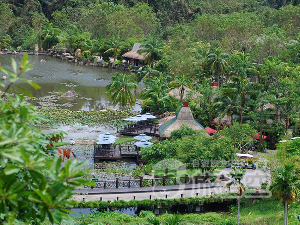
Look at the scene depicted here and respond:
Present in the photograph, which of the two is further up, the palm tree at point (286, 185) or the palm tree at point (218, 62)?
the palm tree at point (218, 62)

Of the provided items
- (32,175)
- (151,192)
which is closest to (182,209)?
(151,192)

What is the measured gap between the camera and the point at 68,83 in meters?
55.2

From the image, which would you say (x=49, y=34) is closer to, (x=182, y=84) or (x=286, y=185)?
(x=182, y=84)

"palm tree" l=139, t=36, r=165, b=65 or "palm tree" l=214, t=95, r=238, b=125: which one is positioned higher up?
"palm tree" l=139, t=36, r=165, b=65

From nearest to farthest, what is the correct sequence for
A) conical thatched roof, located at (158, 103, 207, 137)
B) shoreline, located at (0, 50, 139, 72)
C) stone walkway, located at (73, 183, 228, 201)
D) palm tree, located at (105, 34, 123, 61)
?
stone walkway, located at (73, 183, 228, 201)
conical thatched roof, located at (158, 103, 207, 137)
shoreline, located at (0, 50, 139, 72)
palm tree, located at (105, 34, 123, 61)

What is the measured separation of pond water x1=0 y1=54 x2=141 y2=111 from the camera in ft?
149

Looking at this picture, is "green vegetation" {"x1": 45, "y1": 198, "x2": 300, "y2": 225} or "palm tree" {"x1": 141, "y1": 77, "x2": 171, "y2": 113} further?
"palm tree" {"x1": 141, "y1": 77, "x2": 171, "y2": 113}

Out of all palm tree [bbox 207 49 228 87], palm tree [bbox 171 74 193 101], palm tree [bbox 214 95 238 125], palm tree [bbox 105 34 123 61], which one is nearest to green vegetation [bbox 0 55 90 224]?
palm tree [bbox 214 95 238 125]

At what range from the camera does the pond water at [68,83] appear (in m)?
45.6

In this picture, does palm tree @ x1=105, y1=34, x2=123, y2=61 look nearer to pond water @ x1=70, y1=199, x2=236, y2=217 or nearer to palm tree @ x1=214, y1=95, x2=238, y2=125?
palm tree @ x1=214, y1=95, x2=238, y2=125

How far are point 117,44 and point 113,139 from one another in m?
39.8

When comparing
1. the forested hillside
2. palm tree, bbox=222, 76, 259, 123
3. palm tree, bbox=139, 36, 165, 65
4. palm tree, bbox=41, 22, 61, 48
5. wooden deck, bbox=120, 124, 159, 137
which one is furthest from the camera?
palm tree, bbox=41, 22, 61, 48

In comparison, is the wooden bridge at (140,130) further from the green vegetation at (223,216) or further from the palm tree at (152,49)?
the palm tree at (152,49)

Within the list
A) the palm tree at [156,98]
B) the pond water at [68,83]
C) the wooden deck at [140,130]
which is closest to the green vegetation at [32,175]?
the wooden deck at [140,130]
